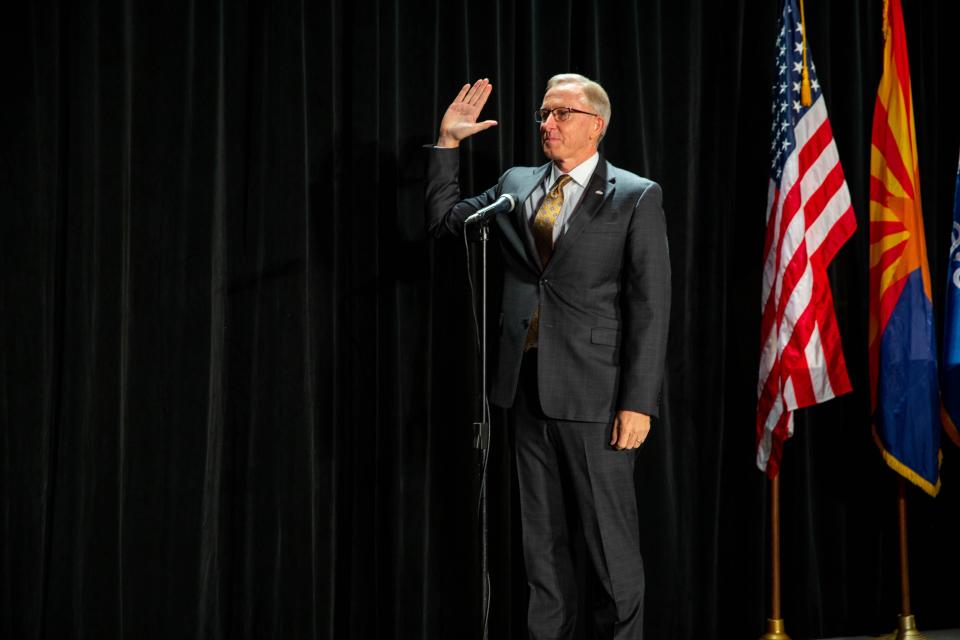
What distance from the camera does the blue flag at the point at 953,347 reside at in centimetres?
350

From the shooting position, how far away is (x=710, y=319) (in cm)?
366

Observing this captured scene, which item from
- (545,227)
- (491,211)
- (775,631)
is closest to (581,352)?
(545,227)

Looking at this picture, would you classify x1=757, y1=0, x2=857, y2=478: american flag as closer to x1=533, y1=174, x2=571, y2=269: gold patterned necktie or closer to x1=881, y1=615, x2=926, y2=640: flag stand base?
x1=881, y1=615, x2=926, y2=640: flag stand base

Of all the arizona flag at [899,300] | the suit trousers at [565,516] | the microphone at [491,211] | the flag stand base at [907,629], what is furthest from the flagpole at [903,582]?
the microphone at [491,211]

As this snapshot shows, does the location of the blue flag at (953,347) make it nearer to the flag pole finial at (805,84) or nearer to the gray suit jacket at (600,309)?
the flag pole finial at (805,84)

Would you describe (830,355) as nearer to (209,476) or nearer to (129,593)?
(209,476)

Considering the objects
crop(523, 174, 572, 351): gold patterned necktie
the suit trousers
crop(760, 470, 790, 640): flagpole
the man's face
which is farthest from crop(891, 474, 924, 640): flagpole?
the man's face

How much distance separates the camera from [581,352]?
Answer: 273 centimetres

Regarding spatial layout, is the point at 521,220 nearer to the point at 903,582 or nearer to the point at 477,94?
the point at 477,94

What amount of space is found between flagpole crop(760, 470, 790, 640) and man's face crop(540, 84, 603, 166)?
4.60ft

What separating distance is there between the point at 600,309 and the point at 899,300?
1332 mm

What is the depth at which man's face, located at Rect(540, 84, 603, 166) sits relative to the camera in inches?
110

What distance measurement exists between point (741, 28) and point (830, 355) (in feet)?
4.11


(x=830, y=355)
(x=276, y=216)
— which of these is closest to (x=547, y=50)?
(x=276, y=216)
